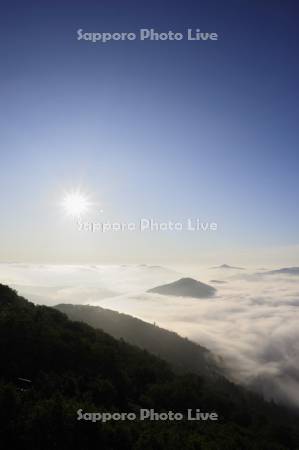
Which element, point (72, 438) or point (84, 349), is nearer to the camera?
point (72, 438)

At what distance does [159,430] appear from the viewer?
35.7m

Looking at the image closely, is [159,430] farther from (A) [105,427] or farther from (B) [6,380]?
(B) [6,380]

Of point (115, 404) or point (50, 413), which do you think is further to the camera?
point (115, 404)

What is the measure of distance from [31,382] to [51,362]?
26.0 ft

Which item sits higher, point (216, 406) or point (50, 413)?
point (50, 413)

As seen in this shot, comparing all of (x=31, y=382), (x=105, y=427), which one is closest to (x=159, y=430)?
(x=105, y=427)

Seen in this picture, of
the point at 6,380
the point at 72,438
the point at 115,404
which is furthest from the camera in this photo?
the point at 115,404

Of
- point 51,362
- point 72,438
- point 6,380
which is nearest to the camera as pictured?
point 72,438

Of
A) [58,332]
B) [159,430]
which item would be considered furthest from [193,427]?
[58,332]

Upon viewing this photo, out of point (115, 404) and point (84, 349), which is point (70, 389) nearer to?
point (115, 404)

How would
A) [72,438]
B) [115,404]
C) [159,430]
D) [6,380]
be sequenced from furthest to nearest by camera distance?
[115,404], [6,380], [159,430], [72,438]

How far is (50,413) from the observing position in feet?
103

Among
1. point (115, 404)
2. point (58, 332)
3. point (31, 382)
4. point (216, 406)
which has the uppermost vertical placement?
point (58, 332)

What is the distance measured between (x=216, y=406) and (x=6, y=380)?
31.5 metres
